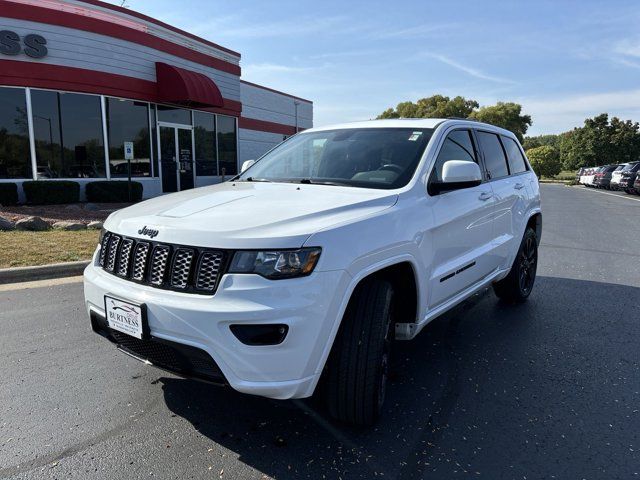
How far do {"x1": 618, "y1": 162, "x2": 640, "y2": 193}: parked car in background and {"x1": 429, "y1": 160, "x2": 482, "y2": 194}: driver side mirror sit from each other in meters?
28.6

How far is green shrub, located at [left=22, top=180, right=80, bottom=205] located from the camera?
12.6 m

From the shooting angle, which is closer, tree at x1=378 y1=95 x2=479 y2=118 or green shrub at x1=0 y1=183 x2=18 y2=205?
green shrub at x1=0 y1=183 x2=18 y2=205

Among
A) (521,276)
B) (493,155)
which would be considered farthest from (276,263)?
(521,276)

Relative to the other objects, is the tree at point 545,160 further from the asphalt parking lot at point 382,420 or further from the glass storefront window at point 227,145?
the asphalt parking lot at point 382,420

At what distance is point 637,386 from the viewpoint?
3479 mm

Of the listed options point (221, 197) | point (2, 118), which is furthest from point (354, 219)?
point (2, 118)

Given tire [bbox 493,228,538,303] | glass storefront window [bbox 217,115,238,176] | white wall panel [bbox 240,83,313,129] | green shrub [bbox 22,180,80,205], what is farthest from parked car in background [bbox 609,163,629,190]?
green shrub [bbox 22,180,80,205]

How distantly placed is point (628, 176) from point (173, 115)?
2483 centimetres

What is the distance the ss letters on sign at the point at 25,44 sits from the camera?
12.6m

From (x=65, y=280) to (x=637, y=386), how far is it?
620 cm

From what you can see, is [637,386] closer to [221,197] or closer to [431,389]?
[431,389]

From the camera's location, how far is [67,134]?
14047 mm

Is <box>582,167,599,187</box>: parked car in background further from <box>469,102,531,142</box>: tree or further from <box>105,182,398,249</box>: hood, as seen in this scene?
<box>105,182,398,249</box>: hood

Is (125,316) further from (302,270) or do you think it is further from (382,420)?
(382,420)
